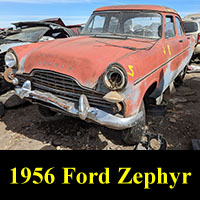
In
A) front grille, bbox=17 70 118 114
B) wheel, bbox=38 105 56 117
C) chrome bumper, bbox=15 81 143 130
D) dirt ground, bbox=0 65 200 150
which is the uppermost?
front grille, bbox=17 70 118 114

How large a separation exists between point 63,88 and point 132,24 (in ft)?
5.94

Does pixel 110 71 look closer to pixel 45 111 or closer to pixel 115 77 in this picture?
pixel 115 77

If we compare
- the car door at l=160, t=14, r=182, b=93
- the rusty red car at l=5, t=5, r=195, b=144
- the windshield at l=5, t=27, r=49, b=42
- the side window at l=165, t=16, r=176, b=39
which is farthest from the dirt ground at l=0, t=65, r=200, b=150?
the windshield at l=5, t=27, r=49, b=42

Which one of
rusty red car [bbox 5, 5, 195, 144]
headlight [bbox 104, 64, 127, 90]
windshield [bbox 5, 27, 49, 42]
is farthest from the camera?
windshield [bbox 5, 27, 49, 42]

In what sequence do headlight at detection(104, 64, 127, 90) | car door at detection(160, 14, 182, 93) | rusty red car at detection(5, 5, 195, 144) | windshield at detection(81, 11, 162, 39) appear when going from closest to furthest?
headlight at detection(104, 64, 127, 90) < rusty red car at detection(5, 5, 195, 144) < car door at detection(160, 14, 182, 93) < windshield at detection(81, 11, 162, 39)

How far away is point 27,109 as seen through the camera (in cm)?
403

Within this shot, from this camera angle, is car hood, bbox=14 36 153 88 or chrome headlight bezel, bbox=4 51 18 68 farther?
chrome headlight bezel, bbox=4 51 18 68

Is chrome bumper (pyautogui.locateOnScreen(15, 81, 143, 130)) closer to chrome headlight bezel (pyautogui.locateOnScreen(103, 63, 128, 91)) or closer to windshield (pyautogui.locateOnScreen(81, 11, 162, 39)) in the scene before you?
chrome headlight bezel (pyautogui.locateOnScreen(103, 63, 128, 91))

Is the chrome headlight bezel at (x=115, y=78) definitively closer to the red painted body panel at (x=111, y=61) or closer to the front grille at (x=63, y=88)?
the red painted body panel at (x=111, y=61)

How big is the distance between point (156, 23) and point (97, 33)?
1.06 metres

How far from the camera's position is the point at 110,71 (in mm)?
2039

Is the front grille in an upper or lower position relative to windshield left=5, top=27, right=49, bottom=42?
lower

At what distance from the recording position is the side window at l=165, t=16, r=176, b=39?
11.2ft

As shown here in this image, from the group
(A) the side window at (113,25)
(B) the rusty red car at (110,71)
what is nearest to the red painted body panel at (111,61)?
(B) the rusty red car at (110,71)
